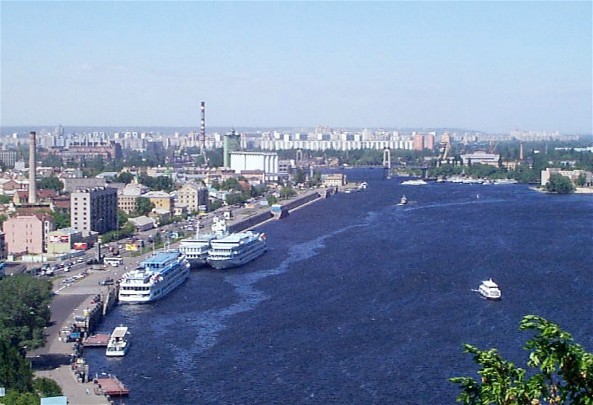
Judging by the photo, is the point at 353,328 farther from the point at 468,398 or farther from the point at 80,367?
the point at 468,398

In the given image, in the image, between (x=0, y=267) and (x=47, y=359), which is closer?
(x=47, y=359)

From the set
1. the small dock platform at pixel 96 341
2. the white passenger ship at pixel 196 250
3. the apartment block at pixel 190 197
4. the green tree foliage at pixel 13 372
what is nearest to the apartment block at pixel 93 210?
the white passenger ship at pixel 196 250


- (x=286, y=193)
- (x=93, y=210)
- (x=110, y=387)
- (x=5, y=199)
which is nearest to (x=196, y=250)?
(x=93, y=210)

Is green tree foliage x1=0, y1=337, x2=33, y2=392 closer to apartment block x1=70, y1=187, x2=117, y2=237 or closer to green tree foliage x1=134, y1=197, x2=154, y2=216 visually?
apartment block x1=70, y1=187, x2=117, y2=237

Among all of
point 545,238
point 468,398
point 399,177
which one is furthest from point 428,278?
point 399,177

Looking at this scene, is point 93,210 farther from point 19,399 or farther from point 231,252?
point 19,399

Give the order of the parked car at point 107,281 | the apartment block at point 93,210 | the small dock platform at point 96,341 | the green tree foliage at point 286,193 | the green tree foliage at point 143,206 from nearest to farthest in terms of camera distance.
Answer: the small dock platform at point 96,341
the parked car at point 107,281
the apartment block at point 93,210
the green tree foliage at point 143,206
the green tree foliage at point 286,193

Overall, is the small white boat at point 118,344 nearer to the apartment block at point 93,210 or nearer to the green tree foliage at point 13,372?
the green tree foliage at point 13,372
